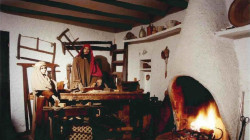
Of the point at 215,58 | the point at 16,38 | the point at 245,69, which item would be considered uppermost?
the point at 16,38

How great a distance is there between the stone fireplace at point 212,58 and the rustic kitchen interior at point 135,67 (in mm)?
16

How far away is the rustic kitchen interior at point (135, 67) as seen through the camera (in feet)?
10.4

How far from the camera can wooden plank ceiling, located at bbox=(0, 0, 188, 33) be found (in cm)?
464

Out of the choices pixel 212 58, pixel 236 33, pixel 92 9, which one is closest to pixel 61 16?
pixel 92 9

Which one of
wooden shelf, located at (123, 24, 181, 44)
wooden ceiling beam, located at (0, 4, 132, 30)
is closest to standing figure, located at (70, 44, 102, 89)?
wooden ceiling beam, located at (0, 4, 132, 30)

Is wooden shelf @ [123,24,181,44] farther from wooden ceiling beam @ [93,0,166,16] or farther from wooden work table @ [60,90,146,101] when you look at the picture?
wooden work table @ [60,90,146,101]

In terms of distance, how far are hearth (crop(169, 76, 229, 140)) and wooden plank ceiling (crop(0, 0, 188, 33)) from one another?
1.91 m

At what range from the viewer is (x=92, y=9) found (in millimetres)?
5250

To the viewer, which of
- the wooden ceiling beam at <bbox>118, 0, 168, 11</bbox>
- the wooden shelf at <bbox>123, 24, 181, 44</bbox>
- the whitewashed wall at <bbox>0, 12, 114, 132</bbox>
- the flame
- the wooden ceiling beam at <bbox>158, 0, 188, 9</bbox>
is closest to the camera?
the flame

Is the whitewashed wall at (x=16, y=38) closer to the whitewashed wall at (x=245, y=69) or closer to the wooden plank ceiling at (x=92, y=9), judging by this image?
the wooden plank ceiling at (x=92, y=9)

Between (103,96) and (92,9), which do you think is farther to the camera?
(92,9)

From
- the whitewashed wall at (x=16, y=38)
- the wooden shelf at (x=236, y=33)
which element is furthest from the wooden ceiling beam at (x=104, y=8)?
the wooden shelf at (x=236, y=33)

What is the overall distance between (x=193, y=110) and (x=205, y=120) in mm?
432

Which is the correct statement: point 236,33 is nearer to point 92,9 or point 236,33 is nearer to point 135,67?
point 92,9
